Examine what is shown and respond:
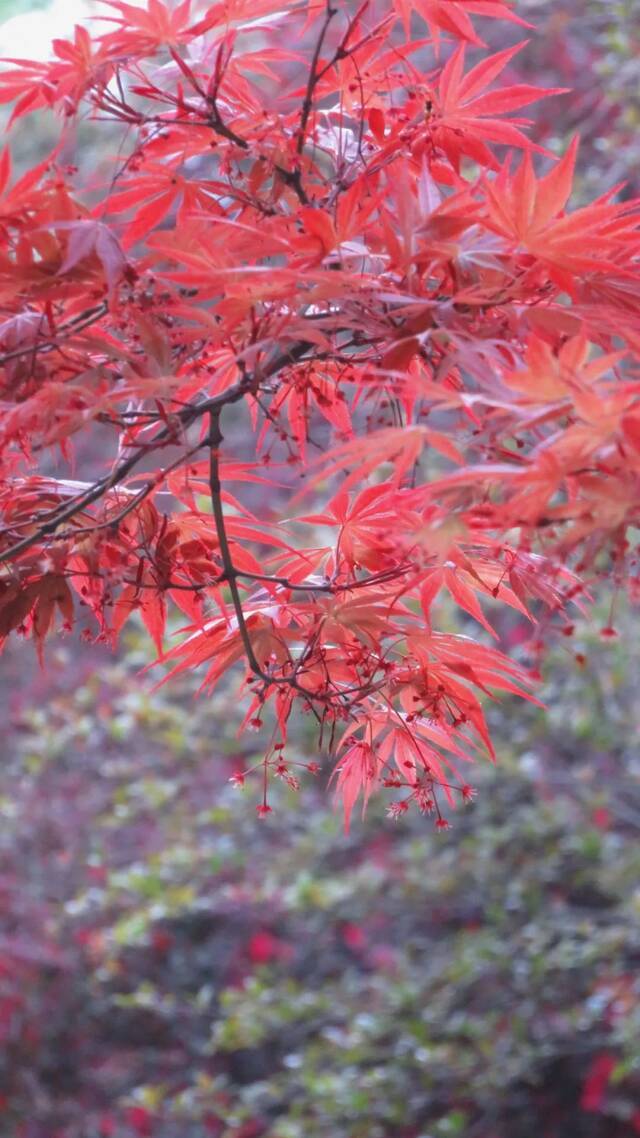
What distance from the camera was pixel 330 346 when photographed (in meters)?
0.73

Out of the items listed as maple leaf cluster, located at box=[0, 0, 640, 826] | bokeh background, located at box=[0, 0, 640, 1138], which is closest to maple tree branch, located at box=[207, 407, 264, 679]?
maple leaf cluster, located at box=[0, 0, 640, 826]

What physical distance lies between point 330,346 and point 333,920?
251cm

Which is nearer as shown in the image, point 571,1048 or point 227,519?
point 227,519

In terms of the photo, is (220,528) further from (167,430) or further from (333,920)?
(333,920)

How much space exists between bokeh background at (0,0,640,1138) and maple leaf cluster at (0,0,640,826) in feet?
4.90

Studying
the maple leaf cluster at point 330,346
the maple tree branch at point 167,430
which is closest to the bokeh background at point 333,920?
the maple leaf cluster at point 330,346

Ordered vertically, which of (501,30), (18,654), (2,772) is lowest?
(2,772)

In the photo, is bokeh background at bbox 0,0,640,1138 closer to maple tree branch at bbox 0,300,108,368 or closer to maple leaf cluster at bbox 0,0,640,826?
maple leaf cluster at bbox 0,0,640,826

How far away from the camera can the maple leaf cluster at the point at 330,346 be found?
64 centimetres

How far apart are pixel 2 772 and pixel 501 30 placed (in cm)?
250

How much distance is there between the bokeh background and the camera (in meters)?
2.52

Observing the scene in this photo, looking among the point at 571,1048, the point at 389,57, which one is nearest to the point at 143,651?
the point at 571,1048

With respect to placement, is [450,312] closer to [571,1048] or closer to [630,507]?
[630,507]

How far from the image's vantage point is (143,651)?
9.82ft
